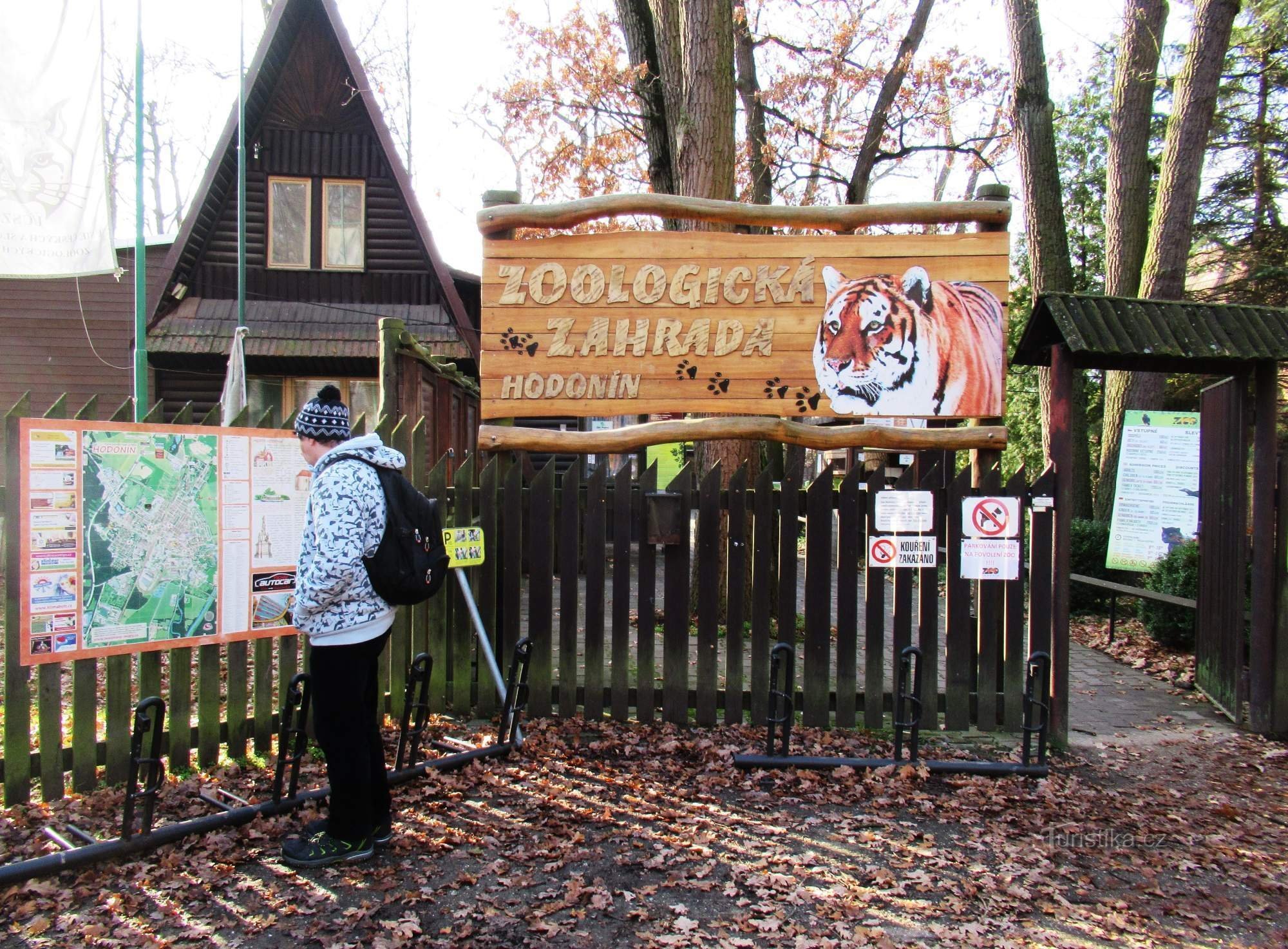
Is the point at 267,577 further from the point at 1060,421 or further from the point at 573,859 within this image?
the point at 1060,421

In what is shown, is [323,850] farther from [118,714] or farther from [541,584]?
[541,584]

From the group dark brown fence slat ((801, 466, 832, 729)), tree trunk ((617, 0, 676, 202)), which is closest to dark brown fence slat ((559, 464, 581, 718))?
dark brown fence slat ((801, 466, 832, 729))

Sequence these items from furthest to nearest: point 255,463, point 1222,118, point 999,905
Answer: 1. point 1222,118
2. point 255,463
3. point 999,905

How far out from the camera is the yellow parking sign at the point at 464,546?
525 centimetres

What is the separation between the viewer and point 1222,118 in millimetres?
17797

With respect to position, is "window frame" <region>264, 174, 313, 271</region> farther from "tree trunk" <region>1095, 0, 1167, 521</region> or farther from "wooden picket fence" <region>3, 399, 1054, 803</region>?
"tree trunk" <region>1095, 0, 1167, 521</region>

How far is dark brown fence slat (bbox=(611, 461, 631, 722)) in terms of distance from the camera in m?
5.54

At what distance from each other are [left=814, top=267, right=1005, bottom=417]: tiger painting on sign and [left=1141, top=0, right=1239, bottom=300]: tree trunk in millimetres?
6560

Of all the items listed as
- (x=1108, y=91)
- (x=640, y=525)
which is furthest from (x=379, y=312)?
(x=1108, y=91)

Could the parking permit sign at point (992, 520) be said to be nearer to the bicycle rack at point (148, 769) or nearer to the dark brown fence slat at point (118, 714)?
the bicycle rack at point (148, 769)

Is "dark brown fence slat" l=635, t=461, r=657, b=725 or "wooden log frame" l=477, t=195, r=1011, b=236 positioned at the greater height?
"wooden log frame" l=477, t=195, r=1011, b=236

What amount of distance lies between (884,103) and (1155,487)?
918 cm

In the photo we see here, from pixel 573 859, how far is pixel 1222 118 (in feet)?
67.8

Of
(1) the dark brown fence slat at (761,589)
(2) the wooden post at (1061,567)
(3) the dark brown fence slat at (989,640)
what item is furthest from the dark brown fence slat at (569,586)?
(2) the wooden post at (1061,567)
